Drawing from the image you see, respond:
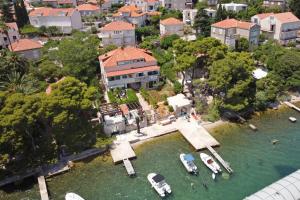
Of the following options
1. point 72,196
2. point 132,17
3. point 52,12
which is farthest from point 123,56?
point 52,12

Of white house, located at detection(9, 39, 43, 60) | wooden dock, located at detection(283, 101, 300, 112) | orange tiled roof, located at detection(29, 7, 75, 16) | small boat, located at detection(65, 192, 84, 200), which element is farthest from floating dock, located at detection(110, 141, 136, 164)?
orange tiled roof, located at detection(29, 7, 75, 16)

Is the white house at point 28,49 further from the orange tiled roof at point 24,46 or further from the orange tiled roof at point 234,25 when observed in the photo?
the orange tiled roof at point 234,25

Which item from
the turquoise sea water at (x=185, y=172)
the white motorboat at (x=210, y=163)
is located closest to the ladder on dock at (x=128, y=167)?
the turquoise sea water at (x=185, y=172)

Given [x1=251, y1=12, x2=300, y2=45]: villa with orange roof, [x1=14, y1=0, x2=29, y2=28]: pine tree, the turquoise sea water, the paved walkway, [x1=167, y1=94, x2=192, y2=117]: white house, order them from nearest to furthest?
the turquoise sea water < [x1=167, y1=94, x2=192, y2=117]: white house < the paved walkway < [x1=251, y1=12, x2=300, y2=45]: villa with orange roof < [x1=14, y1=0, x2=29, y2=28]: pine tree

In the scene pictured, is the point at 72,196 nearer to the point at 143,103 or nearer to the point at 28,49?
the point at 143,103

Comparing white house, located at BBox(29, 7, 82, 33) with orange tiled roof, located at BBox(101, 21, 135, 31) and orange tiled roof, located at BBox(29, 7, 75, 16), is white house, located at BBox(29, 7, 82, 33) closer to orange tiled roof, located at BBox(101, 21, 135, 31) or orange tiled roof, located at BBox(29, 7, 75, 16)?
orange tiled roof, located at BBox(29, 7, 75, 16)
